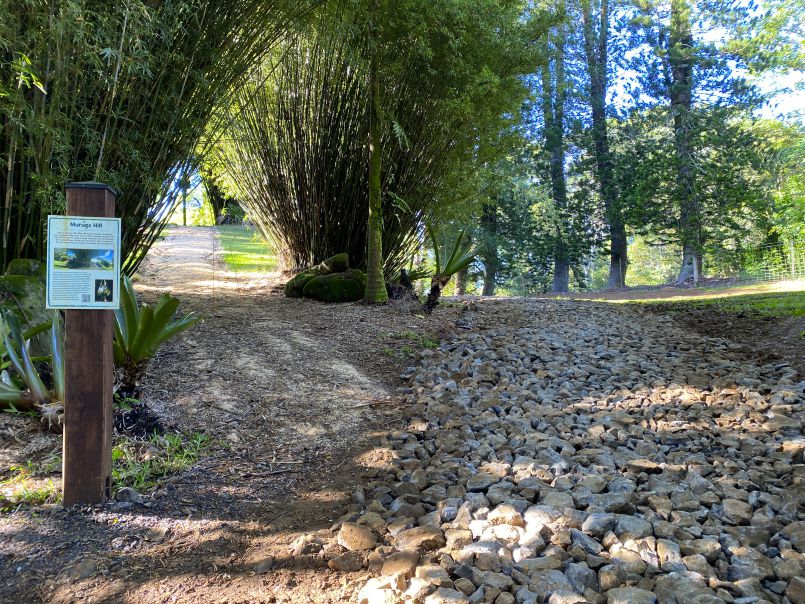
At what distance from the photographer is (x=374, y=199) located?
562 cm

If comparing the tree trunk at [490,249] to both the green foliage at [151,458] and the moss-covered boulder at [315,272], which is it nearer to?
the moss-covered boulder at [315,272]

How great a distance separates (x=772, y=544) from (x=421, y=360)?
2.71 m

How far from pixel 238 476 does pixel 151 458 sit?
374mm

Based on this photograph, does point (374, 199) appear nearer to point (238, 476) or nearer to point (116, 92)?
point (116, 92)

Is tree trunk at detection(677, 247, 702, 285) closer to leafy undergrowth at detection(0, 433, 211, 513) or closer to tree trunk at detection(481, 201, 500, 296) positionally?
tree trunk at detection(481, 201, 500, 296)

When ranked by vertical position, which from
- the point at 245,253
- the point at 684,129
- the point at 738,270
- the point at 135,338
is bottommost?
the point at 135,338

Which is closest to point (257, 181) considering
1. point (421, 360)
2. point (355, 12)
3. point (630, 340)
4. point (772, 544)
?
point (355, 12)

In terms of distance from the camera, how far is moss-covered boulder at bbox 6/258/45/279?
3.16 metres

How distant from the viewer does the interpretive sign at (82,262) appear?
1983 mm

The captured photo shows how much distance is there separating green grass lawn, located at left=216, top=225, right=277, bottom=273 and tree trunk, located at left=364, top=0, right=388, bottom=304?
2.67 m

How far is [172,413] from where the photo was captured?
9.34 feet

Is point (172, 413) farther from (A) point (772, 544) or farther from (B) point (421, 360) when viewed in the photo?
(A) point (772, 544)

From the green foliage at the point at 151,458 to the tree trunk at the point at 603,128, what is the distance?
479 inches

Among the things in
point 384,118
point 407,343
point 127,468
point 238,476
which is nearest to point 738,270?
point 384,118
